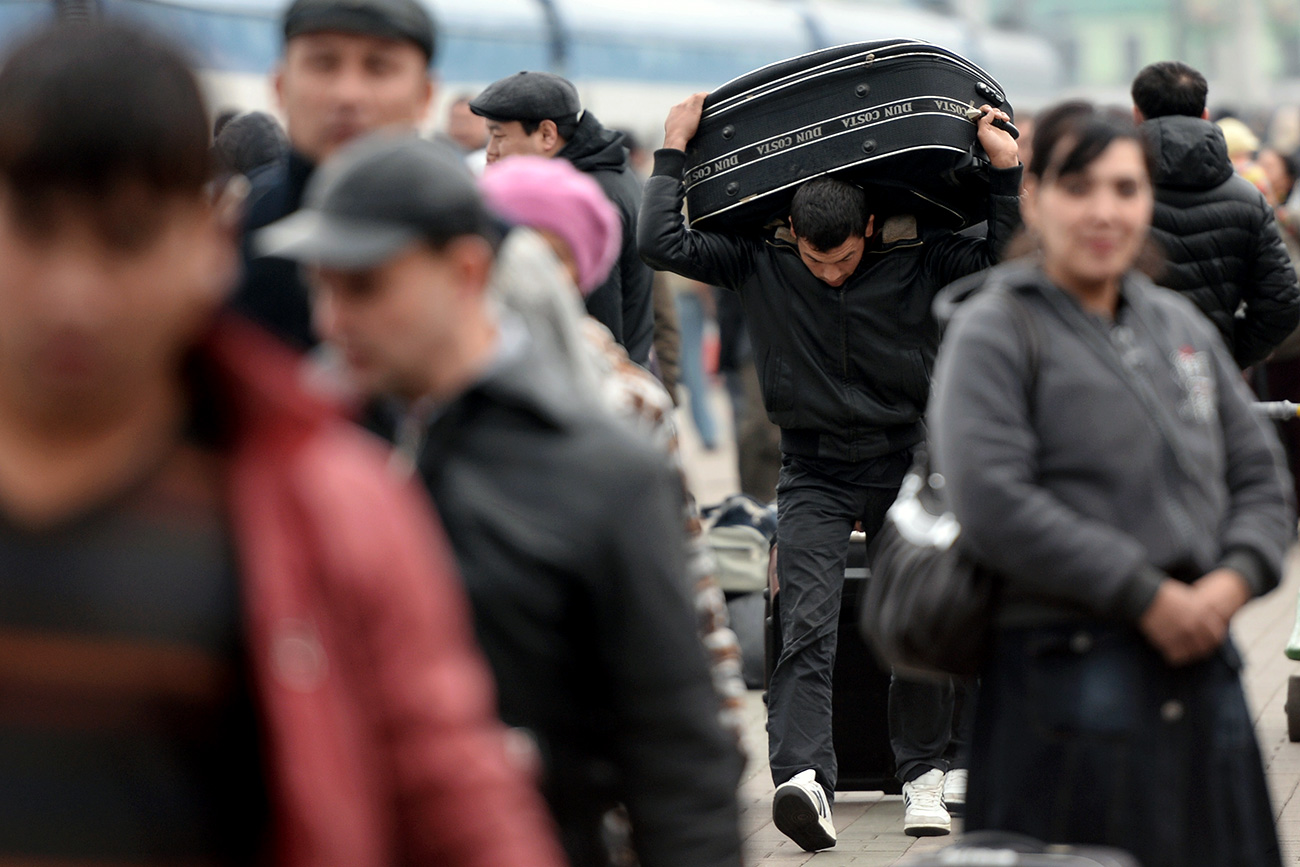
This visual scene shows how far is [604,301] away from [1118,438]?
3.24m

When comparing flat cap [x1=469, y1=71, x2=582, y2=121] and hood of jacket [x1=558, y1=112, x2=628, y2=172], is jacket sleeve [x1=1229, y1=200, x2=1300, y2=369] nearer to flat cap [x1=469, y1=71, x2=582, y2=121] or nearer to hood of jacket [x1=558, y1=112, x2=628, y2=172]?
hood of jacket [x1=558, y1=112, x2=628, y2=172]

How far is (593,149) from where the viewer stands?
697 cm

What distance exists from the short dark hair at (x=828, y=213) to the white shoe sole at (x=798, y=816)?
1574 mm

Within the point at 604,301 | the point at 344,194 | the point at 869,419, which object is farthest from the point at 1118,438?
the point at 604,301

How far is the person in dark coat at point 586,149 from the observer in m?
6.62

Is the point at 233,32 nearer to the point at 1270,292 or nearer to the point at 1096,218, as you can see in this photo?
the point at 1270,292

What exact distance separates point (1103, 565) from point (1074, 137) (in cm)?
79

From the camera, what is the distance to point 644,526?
91.2 inches

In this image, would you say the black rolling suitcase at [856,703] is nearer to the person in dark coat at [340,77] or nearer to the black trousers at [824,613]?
the black trousers at [824,613]

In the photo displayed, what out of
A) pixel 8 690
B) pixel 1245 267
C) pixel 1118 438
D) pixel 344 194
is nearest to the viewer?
pixel 8 690

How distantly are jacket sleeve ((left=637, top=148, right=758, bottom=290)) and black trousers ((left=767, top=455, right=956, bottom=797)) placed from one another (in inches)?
24.7

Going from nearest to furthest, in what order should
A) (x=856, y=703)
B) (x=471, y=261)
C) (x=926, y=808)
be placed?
(x=471, y=261)
(x=926, y=808)
(x=856, y=703)

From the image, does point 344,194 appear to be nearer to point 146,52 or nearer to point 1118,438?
point 146,52

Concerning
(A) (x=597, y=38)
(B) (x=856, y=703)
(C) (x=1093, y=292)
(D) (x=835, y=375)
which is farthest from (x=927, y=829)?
(A) (x=597, y=38)
